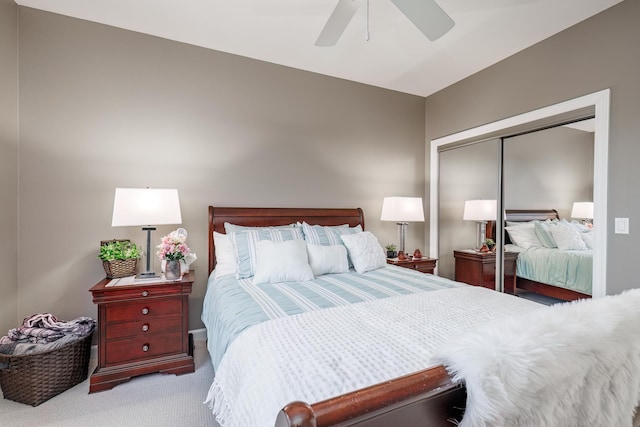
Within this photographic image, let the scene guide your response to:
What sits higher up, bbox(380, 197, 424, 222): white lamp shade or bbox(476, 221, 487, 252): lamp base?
bbox(380, 197, 424, 222): white lamp shade

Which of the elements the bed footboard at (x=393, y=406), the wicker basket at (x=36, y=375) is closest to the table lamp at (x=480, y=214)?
the bed footboard at (x=393, y=406)

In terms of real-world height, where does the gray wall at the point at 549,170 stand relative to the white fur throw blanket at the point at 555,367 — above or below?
above

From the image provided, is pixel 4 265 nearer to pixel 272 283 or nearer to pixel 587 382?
pixel 272 283

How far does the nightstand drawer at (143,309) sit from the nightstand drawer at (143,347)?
0.16 meters

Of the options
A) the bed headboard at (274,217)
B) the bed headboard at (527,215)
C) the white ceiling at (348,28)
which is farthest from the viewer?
the bed headboard at (274,217)

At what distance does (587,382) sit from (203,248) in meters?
2.79

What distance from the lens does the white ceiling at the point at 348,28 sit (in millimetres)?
2287

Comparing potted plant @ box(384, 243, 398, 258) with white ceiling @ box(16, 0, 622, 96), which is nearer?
white ceiling @ box(16, 0, 622, 96)

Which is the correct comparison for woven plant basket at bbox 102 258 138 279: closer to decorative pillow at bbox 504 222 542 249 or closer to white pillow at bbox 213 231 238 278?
white pillow at bbox 213 231 238 278

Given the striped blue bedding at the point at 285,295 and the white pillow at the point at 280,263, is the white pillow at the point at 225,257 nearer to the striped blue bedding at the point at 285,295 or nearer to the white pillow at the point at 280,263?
the striped blue bedding at the point at 285,295

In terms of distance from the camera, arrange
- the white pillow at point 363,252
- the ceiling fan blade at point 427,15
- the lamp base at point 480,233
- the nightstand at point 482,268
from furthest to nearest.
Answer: the lamp base at point 480,233, the nightstand at point 482,268, the white pillow at point 363,252, the ceiling fan blade at point 427,15

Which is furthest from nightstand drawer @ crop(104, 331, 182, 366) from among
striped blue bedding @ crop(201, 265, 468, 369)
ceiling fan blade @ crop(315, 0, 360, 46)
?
ceiling fan blade @ crop(315, 0, 360, 46)

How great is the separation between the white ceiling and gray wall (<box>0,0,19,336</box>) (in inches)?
11.5

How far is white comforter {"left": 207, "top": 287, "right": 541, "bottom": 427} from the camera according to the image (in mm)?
923
